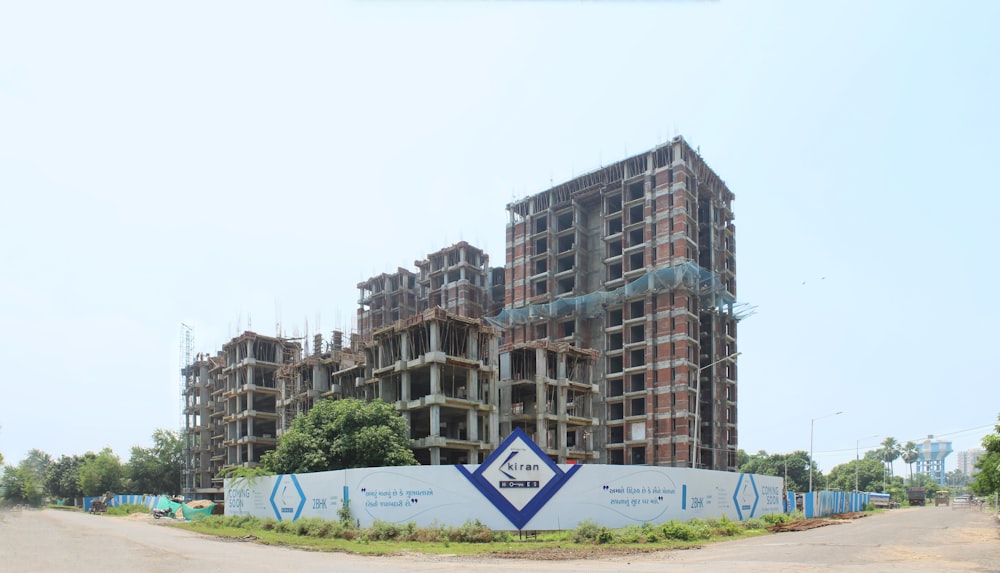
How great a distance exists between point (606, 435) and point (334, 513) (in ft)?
172

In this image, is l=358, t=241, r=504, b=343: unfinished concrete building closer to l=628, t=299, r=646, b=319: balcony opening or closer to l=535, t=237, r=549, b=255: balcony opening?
l=535, t=237, r=549, b=255: balcony opening

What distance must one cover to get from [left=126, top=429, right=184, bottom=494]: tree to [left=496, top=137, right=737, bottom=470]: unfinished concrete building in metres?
56.0

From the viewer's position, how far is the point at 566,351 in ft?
226

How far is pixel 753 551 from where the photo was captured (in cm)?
2522

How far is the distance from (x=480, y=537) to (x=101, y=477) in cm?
10029

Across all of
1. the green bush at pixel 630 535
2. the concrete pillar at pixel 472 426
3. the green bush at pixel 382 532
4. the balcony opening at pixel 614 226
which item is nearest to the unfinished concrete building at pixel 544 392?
the concrete pillar at pixel 472 426

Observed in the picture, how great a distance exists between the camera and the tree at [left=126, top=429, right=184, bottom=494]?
105 m

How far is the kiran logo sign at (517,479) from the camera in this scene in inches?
1158

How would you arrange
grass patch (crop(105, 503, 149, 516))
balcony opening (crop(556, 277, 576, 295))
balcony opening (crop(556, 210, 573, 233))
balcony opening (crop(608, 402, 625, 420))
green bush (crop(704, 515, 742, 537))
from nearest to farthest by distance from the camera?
1. green bush (crop(704, 515, 742, 537))
2. grass patch (crop(105, 503, 149, 516))
3. balcony opening (crop(608, 402, 625, 420))
4. balcony opening (crop(556, 277, 576, 295))
5. balcony opening (crop(556, 210, 573, 233))

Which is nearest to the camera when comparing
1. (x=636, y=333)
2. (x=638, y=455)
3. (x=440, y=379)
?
(x=440, y=379)

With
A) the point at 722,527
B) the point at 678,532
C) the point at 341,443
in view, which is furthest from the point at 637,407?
the point at 678,532

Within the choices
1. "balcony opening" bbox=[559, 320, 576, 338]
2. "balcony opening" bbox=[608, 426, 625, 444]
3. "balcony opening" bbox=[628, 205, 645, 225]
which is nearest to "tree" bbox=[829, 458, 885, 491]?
"balcony opening" bbox=[608, 426, 625, 444]

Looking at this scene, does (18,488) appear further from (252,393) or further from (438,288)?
(438,288)

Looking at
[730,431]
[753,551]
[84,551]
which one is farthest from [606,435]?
[84,551]
